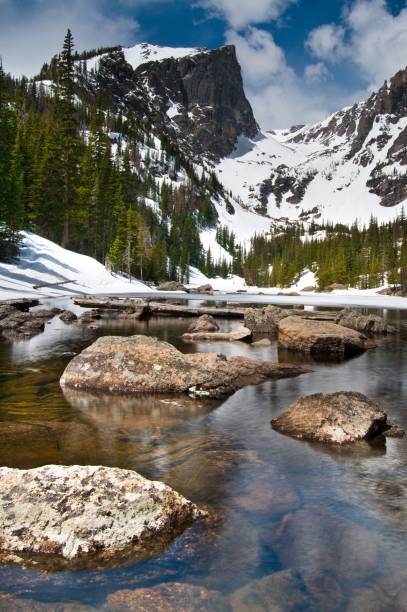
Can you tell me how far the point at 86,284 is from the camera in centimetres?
5666

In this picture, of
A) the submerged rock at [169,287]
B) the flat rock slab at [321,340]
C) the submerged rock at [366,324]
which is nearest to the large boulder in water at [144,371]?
the flat rock slab at [321,340]

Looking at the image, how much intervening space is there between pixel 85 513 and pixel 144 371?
7.03 meters

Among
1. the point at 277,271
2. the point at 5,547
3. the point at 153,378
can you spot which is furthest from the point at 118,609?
the point at 277,271

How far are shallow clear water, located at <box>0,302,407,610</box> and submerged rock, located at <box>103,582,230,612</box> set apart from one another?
3.6 inches

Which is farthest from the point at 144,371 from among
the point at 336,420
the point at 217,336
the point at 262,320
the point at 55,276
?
the point at 55,276

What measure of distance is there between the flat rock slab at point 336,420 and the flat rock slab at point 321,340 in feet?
32.6

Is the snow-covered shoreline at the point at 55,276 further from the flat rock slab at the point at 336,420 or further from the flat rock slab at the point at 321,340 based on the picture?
the flat rock slab at the point at 336,420

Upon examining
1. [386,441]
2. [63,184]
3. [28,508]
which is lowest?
[386,441]

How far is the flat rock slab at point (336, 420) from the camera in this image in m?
8.45

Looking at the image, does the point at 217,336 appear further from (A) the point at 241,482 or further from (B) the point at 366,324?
(A) the point at 241,482

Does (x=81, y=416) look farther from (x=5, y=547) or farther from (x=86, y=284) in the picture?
(x=86, y=284)

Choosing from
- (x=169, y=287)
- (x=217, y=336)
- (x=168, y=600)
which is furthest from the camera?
(x=169, y=287)

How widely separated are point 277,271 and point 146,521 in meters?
152

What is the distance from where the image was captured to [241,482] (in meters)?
6.53
